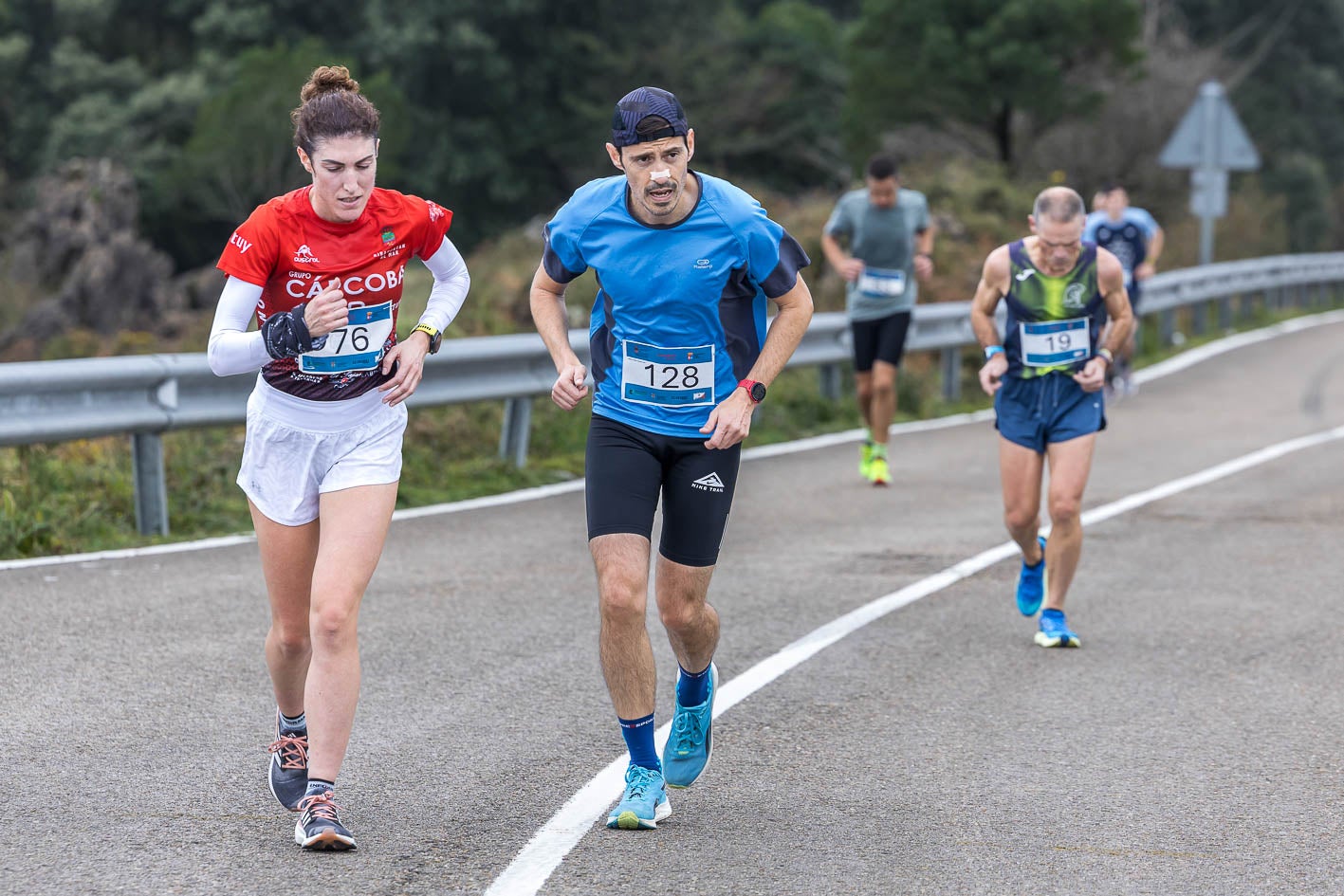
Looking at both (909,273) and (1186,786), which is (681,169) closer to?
(1186,786)

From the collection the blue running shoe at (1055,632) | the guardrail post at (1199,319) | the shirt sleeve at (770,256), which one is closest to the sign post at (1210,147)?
the guardrail post at (1199,319)

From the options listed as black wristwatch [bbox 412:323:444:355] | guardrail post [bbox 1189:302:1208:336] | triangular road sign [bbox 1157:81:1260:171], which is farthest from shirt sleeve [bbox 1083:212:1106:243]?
black wristwatch [bbox 412:323:444:355]

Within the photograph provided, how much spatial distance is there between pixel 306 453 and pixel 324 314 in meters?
0.44

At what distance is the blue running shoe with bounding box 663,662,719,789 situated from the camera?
5602mm

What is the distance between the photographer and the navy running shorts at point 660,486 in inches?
214

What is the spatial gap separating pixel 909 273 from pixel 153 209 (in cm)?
4500

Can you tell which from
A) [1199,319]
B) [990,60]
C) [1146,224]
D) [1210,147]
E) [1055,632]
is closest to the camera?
[1055,632]

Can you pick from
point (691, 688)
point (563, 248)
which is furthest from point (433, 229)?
point (691, 688)

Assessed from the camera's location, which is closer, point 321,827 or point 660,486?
point 321,827

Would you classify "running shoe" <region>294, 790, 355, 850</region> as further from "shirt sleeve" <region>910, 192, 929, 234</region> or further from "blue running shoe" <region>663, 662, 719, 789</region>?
"shirt sleeve" <region>910, 192, 929, 234</region>

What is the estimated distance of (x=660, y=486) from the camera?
18.4 feet

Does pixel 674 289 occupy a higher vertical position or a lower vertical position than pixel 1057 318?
→ higher

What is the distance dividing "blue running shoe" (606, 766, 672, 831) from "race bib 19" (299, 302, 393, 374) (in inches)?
53.2

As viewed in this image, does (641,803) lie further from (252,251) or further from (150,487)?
(150,487)
